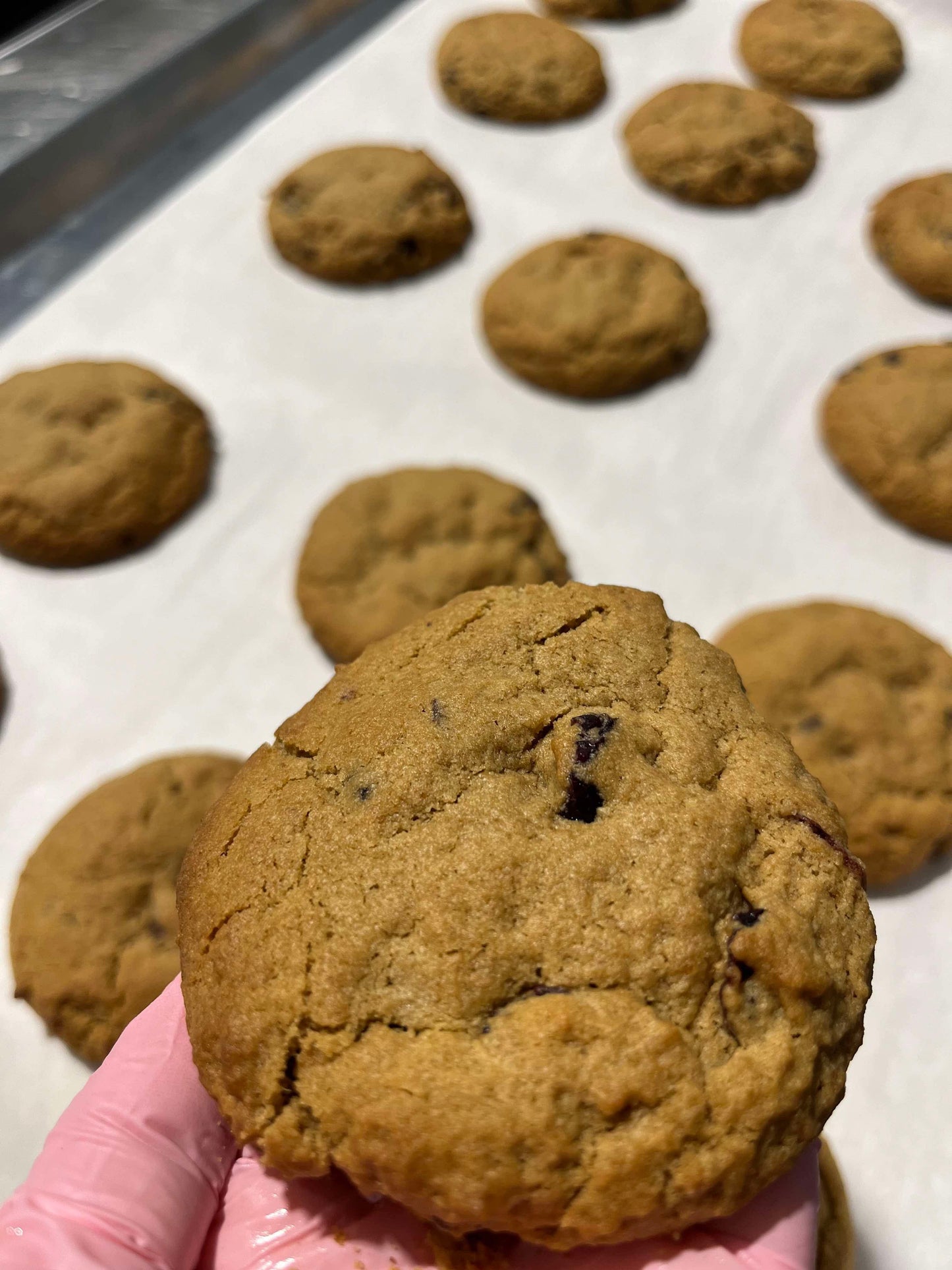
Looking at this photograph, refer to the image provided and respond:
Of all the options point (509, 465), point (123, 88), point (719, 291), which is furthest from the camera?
point (123, 88)

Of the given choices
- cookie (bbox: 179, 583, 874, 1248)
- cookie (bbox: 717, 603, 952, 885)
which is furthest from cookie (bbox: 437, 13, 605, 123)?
cookie (bbox: 179, 583, 874, 1248)

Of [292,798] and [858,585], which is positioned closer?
[292,798]

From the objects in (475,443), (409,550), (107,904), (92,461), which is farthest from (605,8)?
(107,904)

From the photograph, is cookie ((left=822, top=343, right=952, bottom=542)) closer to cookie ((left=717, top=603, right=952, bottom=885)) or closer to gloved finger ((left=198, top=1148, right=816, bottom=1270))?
cookie ((left=717, top=603, right=952, bottom=885))

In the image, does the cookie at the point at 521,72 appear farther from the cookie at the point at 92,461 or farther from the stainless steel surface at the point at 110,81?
the cookie at the point at 92,461

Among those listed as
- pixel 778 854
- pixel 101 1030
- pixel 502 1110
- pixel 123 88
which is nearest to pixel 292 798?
pixel 502 1110

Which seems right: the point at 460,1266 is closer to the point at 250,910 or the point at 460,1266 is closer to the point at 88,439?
the point at 250,910
